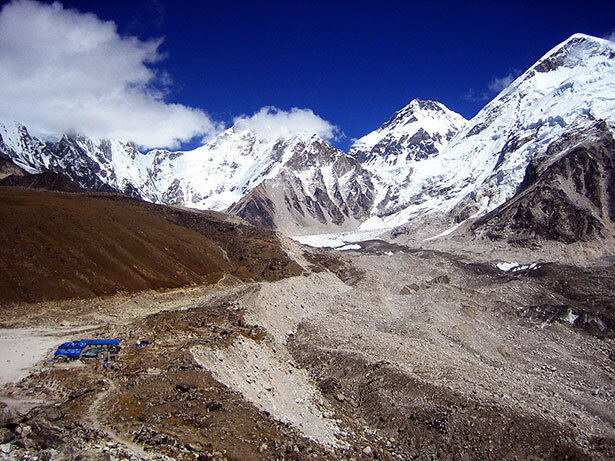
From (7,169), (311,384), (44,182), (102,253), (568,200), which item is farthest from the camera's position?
(7,169)

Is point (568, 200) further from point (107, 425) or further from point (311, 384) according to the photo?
point (107, 425)

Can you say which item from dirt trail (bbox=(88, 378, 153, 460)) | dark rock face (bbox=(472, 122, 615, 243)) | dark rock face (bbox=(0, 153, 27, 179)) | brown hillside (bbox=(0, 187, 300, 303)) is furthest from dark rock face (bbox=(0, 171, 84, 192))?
dark rock face (bbox=(472, 122, 615, 243))

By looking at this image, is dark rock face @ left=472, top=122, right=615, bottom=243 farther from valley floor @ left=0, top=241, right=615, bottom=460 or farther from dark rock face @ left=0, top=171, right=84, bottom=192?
dark rock face @ left=0, top=171, right=84, bottom=192

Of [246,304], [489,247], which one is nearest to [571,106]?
[489,247]

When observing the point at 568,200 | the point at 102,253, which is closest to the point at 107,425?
the point at 102,253

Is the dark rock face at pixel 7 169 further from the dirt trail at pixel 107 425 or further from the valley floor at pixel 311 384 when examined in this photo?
the dirt trail at pixel 107 425

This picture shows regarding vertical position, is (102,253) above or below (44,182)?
below

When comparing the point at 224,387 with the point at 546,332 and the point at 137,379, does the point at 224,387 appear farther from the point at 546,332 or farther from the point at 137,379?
the point at 546,332
